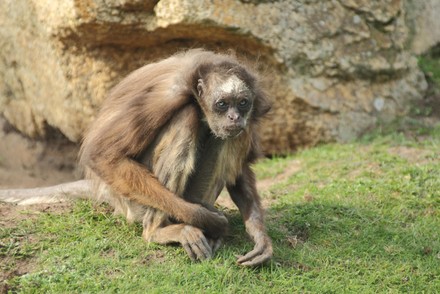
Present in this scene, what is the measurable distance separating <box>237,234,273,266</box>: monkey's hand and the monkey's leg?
310 mm

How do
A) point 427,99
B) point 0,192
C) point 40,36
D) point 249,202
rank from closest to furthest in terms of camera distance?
point 249,202
point 0,192
point 40,36
point 427,99

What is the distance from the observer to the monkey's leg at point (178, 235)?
6020 millimetres

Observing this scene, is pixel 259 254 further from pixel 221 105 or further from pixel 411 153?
pixel 411 153

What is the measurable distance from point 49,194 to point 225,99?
263cm

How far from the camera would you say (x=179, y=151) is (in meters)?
6.07

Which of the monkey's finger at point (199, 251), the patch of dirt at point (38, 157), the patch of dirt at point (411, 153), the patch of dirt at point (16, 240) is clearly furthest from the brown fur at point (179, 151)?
the patch of dirt at point (38, 157)

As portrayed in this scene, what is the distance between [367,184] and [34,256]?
4.06 metres

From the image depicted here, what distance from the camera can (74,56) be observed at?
32.4 feet

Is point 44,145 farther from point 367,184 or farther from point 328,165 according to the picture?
point 367,184

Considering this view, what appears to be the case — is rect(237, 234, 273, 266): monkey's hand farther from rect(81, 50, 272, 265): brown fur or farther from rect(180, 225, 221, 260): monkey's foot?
rect(180, 225, 221, 260): monkey's foot

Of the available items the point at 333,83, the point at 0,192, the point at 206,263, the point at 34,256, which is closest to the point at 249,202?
the point at 206,263

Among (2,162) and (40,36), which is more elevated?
(40,36)

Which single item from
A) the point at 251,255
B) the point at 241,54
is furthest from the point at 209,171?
the point at 241,54

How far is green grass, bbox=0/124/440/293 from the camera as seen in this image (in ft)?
19.0
